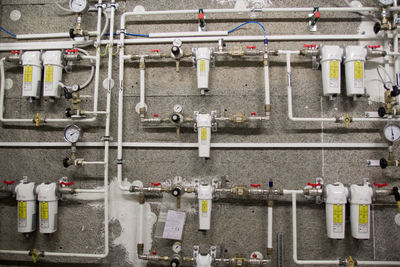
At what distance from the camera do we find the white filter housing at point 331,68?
165 cm

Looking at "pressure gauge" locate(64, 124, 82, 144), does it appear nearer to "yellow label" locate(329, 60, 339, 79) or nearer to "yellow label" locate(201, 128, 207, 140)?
"yellow label" locate(201, 128, 207, 140)

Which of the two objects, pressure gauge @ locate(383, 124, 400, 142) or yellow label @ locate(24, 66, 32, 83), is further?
yellow label @ locate(24, 66, 32, 83)

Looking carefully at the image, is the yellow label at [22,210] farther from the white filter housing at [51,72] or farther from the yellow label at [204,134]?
the yellow label at [204,134]

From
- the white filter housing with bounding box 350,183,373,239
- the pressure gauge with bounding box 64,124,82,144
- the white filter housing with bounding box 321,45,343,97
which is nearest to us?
the white filter housing with bounding box 350,183,373,239

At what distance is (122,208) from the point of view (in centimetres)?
180

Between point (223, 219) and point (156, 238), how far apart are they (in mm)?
510

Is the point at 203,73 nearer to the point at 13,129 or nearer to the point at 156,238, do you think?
the point at 156,238

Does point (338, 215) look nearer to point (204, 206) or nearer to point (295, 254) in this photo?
point (295, 254)

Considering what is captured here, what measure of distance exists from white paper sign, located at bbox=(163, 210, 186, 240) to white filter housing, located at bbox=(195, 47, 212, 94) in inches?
36.5

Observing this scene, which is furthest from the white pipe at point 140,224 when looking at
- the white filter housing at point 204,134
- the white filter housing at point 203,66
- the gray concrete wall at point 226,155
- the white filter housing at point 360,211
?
the white filter housing at point 360,211

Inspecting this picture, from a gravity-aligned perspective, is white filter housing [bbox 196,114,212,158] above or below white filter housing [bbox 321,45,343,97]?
below

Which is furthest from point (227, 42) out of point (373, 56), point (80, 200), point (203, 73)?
point (80, 200)

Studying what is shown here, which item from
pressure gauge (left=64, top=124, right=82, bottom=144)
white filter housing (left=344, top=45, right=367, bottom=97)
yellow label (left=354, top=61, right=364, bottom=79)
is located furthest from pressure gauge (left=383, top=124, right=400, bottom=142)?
pressure gauge (left=64, top=124, right=82, bottom=144)

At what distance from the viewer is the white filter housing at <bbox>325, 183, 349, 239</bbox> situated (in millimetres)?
1553
